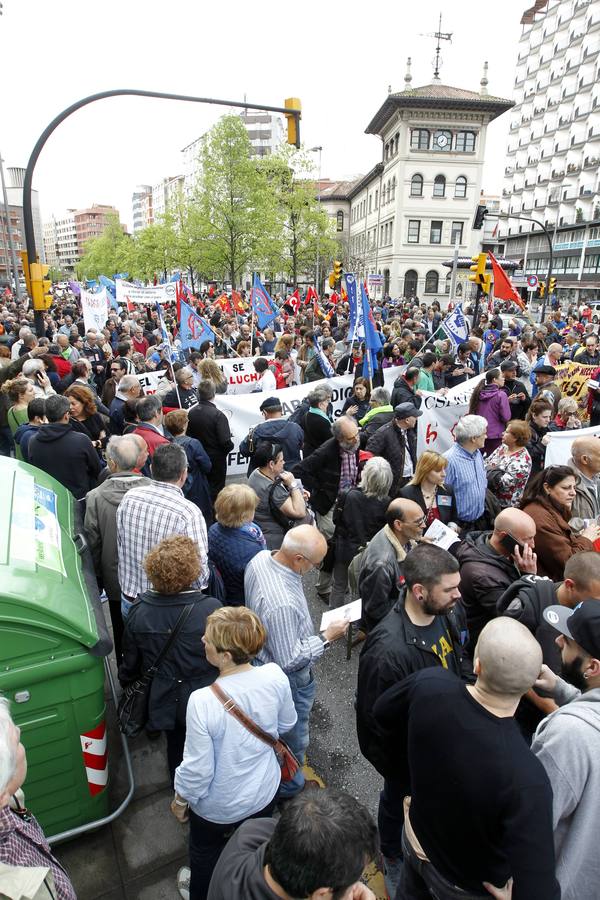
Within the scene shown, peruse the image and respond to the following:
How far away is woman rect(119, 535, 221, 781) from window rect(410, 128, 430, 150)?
173 ft

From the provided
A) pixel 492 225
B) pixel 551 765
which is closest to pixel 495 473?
pixel 551 765

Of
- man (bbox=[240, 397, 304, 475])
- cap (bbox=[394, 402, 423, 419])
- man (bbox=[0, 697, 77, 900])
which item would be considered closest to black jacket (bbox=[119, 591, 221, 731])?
man (bbox=[0, 697, 77, 900])

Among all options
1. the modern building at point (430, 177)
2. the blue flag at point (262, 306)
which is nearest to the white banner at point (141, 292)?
the blue flag at point (262, 306)

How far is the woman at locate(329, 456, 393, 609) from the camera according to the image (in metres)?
4.33

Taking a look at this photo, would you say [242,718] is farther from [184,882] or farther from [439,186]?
[439,186]

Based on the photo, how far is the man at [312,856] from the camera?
1.38m

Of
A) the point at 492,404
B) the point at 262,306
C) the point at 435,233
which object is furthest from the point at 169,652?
the point at 435,233

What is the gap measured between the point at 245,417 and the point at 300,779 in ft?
15.6

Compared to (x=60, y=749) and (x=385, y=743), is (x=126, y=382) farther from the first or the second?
(x=385, y=743)

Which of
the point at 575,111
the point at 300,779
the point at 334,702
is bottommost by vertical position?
the point at 334,702

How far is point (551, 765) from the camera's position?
1.91m

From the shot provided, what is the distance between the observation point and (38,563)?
2.88 metres

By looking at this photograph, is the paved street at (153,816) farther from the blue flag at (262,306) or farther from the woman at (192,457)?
the blue flag at (262,306)

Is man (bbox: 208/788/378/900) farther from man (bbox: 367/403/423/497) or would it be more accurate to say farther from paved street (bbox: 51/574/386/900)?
man (bbox: 367/403/423/497)
